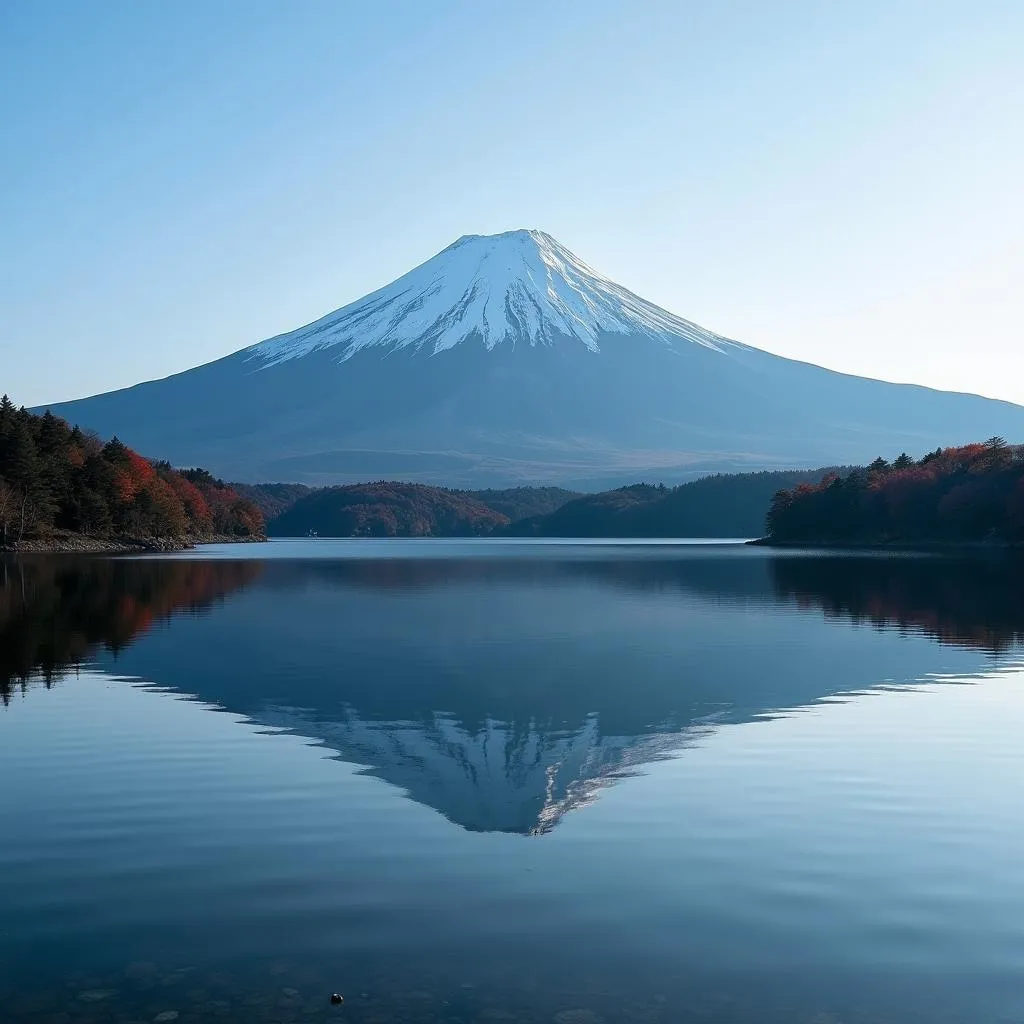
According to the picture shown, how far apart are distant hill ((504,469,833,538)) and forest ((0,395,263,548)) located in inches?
3578

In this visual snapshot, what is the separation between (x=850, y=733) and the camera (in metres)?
13.9

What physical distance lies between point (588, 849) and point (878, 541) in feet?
325

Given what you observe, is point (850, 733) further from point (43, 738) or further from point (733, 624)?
point (733, 624)

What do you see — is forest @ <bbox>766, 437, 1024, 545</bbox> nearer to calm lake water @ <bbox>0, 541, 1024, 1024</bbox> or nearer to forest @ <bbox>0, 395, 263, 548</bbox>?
forest @ <bbox>0, 395, 263, 548</bbox>

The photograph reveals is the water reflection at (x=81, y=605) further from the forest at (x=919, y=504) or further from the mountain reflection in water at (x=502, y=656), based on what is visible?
the forest at (x=919, y=504)

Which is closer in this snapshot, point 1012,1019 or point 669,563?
point 1012,1019

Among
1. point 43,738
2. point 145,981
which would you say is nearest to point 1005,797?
point 145,981

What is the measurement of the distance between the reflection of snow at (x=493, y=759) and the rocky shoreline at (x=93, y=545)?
68238 millimetres

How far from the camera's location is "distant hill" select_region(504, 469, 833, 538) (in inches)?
7126

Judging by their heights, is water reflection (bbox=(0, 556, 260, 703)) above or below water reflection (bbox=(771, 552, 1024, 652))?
above

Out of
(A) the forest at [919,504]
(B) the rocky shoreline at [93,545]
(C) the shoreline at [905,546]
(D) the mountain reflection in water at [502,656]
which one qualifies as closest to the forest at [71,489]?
(B) the rocky shoreline at [93,545]

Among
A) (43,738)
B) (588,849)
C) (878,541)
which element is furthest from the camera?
(878,541)

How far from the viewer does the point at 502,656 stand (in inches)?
865

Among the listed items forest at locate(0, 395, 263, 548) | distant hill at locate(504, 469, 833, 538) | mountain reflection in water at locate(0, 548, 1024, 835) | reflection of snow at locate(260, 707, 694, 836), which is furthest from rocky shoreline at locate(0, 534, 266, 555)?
distant hill at locate(504, 469, 833, 538)
